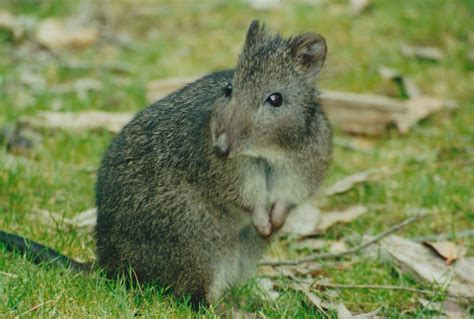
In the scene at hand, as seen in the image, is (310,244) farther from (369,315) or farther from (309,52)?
(309,52)

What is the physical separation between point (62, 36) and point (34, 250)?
5.58 m

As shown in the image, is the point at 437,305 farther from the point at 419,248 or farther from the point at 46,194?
the point at 46,194

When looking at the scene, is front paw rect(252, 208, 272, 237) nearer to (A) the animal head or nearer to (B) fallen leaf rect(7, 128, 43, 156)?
(A) the animal head

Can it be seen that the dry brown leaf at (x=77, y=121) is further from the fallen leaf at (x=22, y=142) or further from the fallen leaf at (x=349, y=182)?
the fallen leaf at (x=349, y=182)

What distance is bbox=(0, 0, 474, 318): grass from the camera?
16.3 feet

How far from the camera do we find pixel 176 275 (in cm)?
500

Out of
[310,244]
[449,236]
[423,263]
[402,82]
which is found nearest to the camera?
[423,263]

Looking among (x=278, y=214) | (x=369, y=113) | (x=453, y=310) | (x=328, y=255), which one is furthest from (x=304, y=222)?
(x=369, y=113)

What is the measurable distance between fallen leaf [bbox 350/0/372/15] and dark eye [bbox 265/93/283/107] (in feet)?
21.2

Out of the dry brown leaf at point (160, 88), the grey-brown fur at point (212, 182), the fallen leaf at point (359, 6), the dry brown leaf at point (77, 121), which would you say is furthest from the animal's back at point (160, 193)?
the fallen leaf at point (359, 6)

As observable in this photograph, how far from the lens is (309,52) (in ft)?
16.5

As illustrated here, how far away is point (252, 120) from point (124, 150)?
1.11 meters

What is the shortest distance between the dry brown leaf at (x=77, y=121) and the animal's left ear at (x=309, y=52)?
3459 mm

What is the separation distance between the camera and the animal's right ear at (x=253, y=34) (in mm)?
4926
